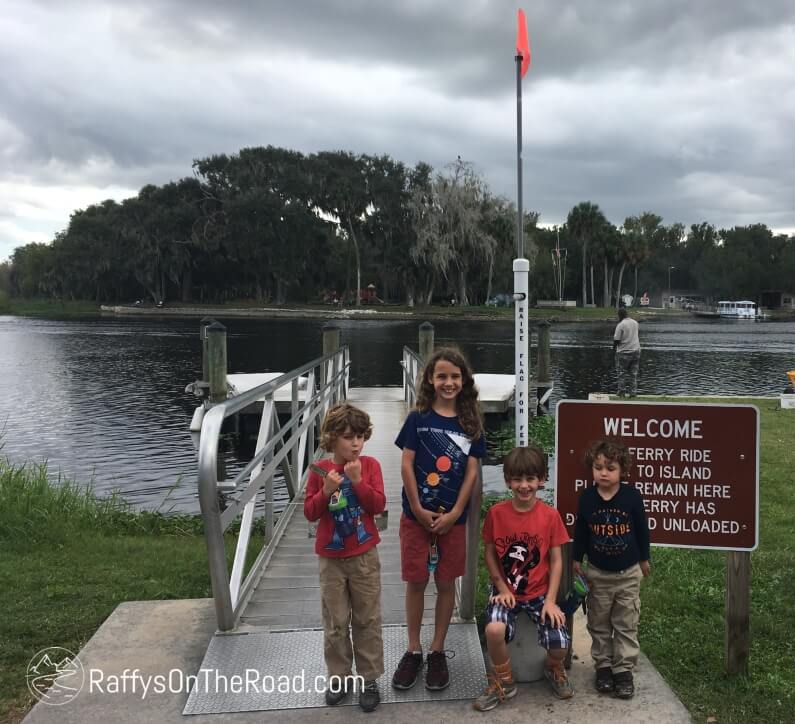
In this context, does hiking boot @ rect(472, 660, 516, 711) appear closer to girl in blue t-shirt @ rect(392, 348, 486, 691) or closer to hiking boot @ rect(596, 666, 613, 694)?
girl in blue t-shirt @ rect(392, 348, 486, 691)

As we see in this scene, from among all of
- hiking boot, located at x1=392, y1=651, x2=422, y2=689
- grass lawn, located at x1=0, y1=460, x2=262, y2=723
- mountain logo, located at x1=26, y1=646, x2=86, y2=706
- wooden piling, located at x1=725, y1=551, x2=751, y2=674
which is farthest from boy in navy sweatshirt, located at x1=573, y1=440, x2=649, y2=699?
grass lawn, located at x1=0, y1=460, x2=262, y2=723

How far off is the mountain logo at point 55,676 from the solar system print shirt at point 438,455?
5.77 ft

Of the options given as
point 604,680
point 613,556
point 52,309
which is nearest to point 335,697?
point 604,680

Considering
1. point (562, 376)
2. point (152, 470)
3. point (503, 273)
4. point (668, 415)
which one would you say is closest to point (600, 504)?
Answer: point (668, 415)

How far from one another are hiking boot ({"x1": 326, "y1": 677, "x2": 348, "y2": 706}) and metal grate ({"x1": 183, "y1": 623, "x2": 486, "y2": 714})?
4 centimetres

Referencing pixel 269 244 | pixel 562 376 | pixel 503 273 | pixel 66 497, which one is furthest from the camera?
pixel 503 273

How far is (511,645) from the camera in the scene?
3.34 m

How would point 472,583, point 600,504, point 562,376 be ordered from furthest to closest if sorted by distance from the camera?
1. point 562,376
2. point 472,583
3. point 600,504

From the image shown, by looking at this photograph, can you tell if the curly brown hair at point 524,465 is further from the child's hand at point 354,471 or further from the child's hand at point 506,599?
the child's hand at point 354,471

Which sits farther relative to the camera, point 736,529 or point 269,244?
point 269,244

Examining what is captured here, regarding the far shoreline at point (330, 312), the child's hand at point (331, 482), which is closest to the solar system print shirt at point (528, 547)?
the child's hand at point (331, 482)

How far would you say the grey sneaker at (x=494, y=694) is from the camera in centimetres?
312

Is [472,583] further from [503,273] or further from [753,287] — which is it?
[753,287]

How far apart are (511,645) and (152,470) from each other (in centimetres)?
1003
